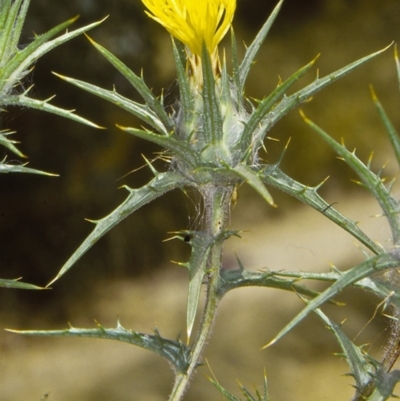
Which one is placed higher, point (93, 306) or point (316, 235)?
point (316, 235)

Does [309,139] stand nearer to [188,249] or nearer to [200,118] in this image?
[188,249]

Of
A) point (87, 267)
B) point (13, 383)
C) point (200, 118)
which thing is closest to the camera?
point (200, 118)

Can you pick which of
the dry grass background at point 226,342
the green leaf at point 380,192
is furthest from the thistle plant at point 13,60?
the dry grass background at point 226,342

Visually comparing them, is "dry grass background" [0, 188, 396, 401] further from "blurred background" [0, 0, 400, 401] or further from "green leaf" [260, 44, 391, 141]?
"green leaf" [260, 44, 391, 141]

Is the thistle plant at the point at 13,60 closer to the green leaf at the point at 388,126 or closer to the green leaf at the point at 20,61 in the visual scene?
the green leaf at the point at 20,61

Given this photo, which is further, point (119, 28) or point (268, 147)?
point (268, 147)

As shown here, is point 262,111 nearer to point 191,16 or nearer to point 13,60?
point 191,16

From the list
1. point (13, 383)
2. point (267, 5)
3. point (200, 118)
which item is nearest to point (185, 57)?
point (200, 118)
